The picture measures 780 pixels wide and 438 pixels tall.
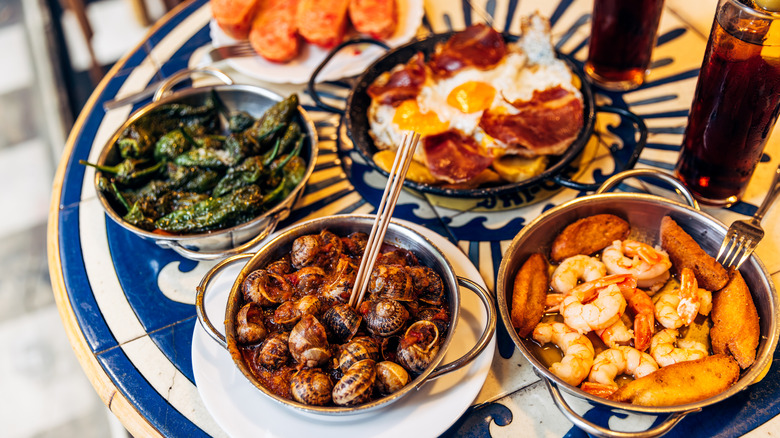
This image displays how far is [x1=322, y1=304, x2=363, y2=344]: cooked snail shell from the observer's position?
1414mm

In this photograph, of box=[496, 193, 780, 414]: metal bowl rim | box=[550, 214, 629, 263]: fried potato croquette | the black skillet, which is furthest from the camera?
the black skillet

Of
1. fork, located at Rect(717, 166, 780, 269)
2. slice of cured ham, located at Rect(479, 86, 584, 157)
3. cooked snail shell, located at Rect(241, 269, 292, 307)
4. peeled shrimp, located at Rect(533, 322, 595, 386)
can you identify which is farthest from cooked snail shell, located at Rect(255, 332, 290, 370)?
fork, located at Rect(717, 166, 780, 269)

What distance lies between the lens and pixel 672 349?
1.44 meters

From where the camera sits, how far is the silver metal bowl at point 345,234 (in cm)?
130

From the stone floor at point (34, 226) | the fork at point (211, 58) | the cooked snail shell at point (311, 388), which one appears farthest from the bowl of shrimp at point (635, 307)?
the stone floor at point (34, 226)

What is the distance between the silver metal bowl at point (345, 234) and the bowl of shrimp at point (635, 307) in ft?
0.35

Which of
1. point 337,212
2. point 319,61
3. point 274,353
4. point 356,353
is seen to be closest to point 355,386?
point 356,353

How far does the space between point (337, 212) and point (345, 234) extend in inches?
13.6

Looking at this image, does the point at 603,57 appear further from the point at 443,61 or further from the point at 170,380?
the point at 170,380

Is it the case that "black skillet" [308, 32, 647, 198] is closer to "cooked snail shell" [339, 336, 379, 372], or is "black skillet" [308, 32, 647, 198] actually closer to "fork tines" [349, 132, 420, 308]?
"fork tines" [349, 132, 420, 308]

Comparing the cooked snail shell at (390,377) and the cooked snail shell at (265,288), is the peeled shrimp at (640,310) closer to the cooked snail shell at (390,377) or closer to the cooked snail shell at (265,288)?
the cooked snail shell at (390,377)

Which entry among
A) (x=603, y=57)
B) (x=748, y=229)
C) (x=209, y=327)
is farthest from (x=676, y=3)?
(x=209, y=327)

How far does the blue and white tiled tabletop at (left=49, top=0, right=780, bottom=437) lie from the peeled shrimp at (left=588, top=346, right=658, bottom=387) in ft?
0.39

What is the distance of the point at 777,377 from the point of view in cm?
150
